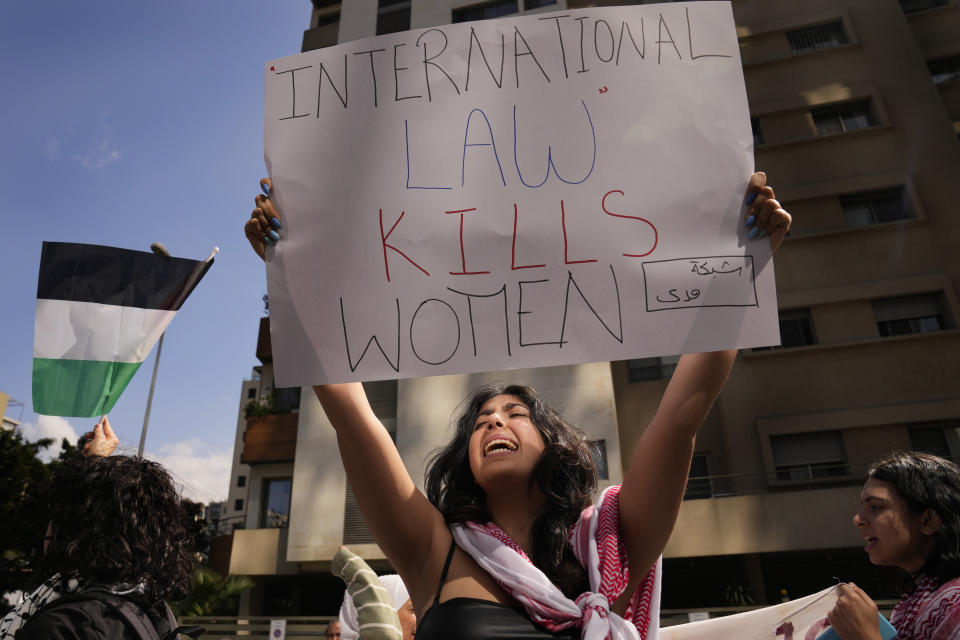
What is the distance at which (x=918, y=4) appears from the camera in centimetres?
2248

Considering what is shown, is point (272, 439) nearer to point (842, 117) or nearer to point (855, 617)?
point (842, 117)

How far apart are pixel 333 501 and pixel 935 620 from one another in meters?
18.6

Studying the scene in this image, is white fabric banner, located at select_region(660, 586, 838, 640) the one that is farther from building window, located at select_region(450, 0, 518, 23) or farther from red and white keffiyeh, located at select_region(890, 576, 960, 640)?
building window, located at select_region(450, 0, 518, 23)

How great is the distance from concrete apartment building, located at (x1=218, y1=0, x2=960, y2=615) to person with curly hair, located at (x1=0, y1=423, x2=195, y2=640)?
14950mm

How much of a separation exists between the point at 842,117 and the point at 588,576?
22.8 metres

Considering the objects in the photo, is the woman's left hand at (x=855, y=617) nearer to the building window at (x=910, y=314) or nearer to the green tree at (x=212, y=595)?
the building window at (x=910, y=314)

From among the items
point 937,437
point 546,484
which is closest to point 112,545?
point 546,484

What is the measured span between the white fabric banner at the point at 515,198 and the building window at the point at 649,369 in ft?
56.5

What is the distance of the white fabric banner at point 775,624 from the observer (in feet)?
9.18

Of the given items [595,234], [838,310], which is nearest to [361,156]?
[595,234]

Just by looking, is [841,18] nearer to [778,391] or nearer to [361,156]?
[778,391]

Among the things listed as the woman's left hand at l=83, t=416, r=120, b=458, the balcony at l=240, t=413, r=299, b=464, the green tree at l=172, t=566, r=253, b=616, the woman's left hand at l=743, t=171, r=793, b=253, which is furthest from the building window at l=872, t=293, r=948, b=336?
the green tree at l=172, t=566, r=253, b=616

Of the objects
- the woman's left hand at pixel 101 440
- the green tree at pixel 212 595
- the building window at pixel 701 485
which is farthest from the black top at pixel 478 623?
the green tree at pixel 212 595

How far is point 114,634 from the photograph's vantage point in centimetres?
173
